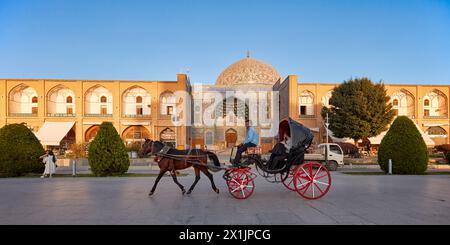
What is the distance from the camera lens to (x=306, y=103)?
3638cm

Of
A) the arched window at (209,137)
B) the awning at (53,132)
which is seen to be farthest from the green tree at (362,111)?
the awning at (53,132)

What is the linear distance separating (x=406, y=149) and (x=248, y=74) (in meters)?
31.1

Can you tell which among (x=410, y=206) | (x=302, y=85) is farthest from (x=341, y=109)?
(x=410, y=206)

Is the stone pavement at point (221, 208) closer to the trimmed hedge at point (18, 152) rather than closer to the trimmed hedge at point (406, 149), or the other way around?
the trimmed hedge at point (406, 149)

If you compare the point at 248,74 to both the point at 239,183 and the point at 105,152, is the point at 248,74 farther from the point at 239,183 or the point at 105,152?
the point at 239,183

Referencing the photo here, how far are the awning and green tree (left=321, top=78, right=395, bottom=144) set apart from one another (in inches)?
1123

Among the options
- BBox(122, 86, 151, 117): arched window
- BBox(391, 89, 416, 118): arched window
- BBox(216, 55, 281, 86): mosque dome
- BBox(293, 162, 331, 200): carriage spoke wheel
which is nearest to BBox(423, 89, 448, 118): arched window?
BBox(391, 89, 416, 118): arched window

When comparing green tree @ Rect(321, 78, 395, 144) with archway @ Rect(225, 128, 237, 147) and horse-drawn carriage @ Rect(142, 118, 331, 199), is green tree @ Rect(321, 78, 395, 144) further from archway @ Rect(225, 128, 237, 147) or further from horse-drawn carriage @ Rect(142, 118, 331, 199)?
horse-drawn carriage @ Rect(142, 118, 331, 199)

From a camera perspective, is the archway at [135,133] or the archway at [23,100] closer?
the archway at [23,100]

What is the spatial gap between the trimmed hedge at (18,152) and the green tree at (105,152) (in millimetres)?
2731

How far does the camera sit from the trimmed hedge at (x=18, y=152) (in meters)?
12.0

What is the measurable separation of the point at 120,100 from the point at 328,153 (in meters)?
26.3

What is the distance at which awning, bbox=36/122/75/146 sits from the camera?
96.7ft
